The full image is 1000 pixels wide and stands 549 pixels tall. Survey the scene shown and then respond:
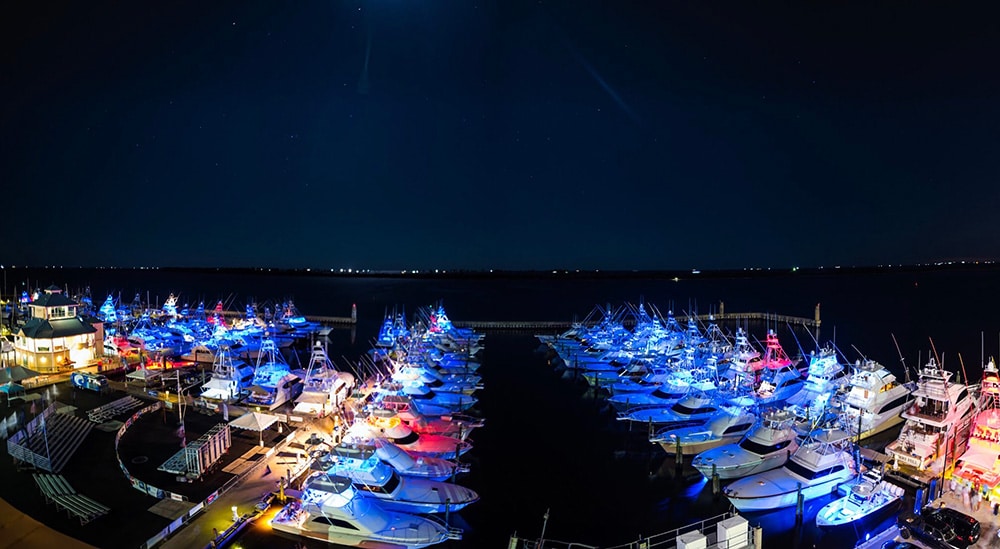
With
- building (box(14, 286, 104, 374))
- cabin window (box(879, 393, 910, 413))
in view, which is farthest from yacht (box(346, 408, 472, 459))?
building (box(14, 286, 104, 374))

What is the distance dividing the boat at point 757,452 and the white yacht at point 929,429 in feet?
15.6

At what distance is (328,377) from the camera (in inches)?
1234

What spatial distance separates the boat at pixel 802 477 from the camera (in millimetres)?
21891

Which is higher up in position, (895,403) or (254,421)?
(254,421)

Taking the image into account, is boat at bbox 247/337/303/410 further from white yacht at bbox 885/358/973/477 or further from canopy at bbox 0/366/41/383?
white yacht at bbox 885/358/973/477

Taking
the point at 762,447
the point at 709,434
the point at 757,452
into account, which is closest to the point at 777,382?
the point at 709,434

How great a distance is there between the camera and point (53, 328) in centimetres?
3856

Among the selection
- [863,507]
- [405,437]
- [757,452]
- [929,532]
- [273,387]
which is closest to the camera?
[929,532]

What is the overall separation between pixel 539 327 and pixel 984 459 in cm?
5919

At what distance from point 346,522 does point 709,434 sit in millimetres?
19594

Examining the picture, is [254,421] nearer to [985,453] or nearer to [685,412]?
[685,412]

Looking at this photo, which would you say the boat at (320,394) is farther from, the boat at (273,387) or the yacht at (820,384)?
the yacht at (820,384)

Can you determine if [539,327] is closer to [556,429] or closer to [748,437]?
[556,429]

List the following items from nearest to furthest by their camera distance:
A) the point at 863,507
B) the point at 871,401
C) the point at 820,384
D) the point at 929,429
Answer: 1. the point at 863,507
2. the point at 929,429
3. the point at 871,401
4. the point at 820,384
